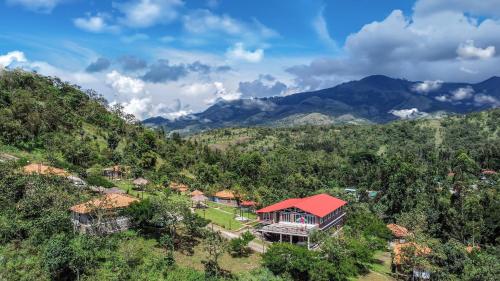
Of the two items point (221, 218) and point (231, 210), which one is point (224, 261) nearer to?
point (221, 218)

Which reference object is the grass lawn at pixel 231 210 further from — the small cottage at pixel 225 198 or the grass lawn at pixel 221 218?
the grass lawn at pixel 221 218

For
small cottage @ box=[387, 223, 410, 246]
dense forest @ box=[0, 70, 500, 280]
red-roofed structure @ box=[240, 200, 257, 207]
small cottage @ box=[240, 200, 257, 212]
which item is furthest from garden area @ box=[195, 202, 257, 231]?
small cottage @ box=[387, 223, 410, 246]

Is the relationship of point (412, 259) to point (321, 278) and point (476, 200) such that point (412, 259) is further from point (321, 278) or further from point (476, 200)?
point (476, 200)

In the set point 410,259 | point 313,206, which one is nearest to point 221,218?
point 313,206

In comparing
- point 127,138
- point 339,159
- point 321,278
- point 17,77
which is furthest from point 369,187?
point 17,77

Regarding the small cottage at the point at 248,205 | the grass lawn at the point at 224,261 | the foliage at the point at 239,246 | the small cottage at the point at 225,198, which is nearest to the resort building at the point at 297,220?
the foliage at the point at 239,246
